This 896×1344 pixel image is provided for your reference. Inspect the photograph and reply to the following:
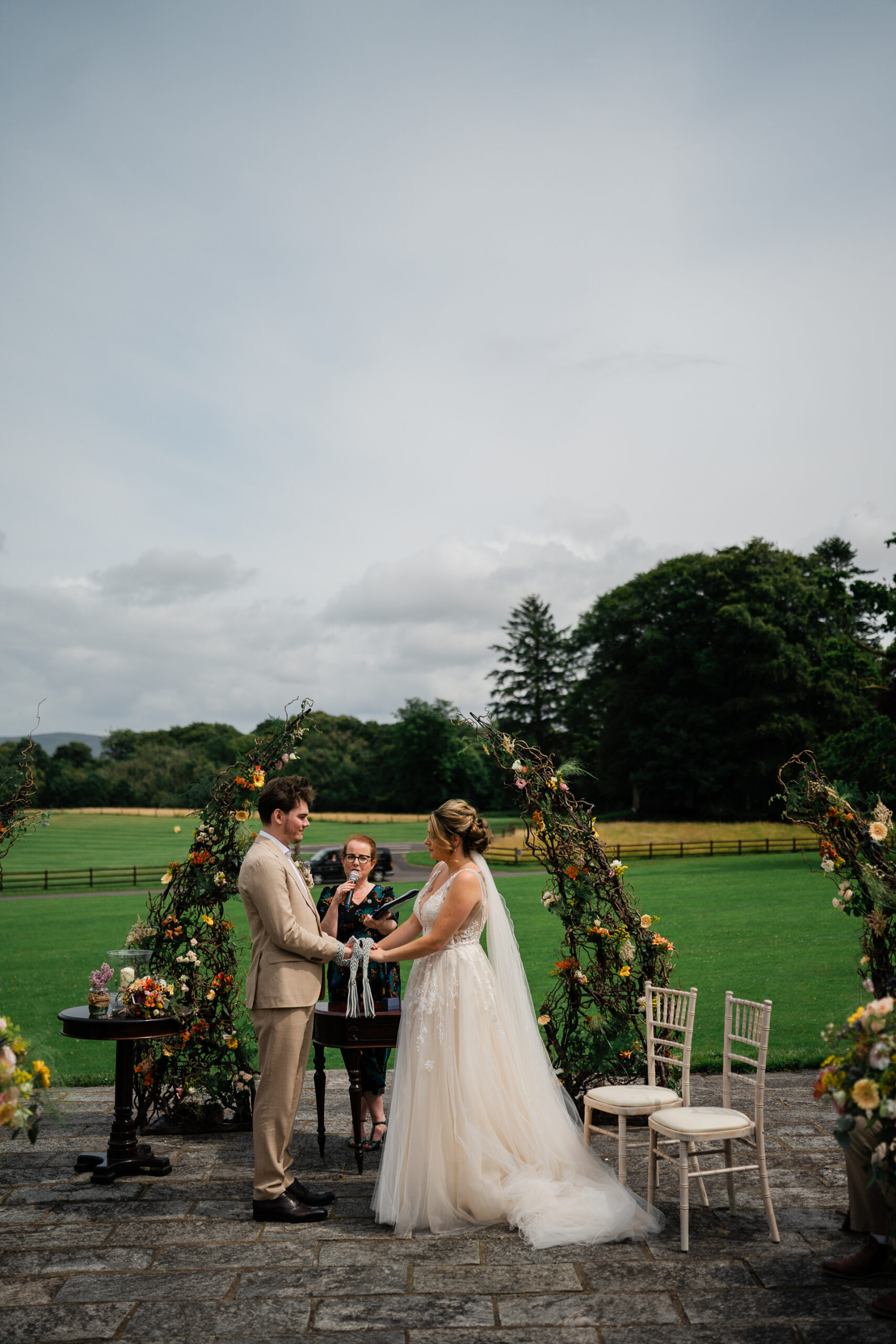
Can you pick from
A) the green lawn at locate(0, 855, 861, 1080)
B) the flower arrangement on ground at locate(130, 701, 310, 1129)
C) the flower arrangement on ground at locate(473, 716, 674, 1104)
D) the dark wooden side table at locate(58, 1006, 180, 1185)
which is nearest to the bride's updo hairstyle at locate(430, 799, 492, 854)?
the flower arrangement on ground at locate(473, 716, 674, 1104)

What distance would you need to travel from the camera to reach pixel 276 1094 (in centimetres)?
546

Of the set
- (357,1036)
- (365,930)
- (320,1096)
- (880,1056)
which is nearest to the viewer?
(880,1056)

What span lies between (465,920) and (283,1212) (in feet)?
6.02

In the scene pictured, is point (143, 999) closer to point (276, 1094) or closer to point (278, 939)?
point (276, 1094)

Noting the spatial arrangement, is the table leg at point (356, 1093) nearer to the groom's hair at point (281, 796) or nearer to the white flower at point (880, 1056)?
the groom's hair at point (281, 796)

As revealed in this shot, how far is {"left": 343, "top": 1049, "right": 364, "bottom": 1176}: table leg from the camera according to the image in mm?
6156

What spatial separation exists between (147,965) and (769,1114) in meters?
4.76

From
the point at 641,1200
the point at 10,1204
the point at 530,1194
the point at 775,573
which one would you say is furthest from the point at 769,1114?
the point at 775,573

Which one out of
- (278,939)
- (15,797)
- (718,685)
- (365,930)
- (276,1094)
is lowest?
(276,1094)

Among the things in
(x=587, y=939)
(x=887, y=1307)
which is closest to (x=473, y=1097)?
(x=587, y=939)

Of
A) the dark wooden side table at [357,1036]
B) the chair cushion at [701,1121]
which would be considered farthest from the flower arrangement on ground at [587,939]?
the chair cushion at [701,1121]

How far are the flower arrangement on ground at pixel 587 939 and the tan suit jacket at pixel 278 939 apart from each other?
2164mm

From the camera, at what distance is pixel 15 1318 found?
14.0 ft

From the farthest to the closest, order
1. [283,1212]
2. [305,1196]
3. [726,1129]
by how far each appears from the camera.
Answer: [305,1196] < [283,1212] < [726,1129]
